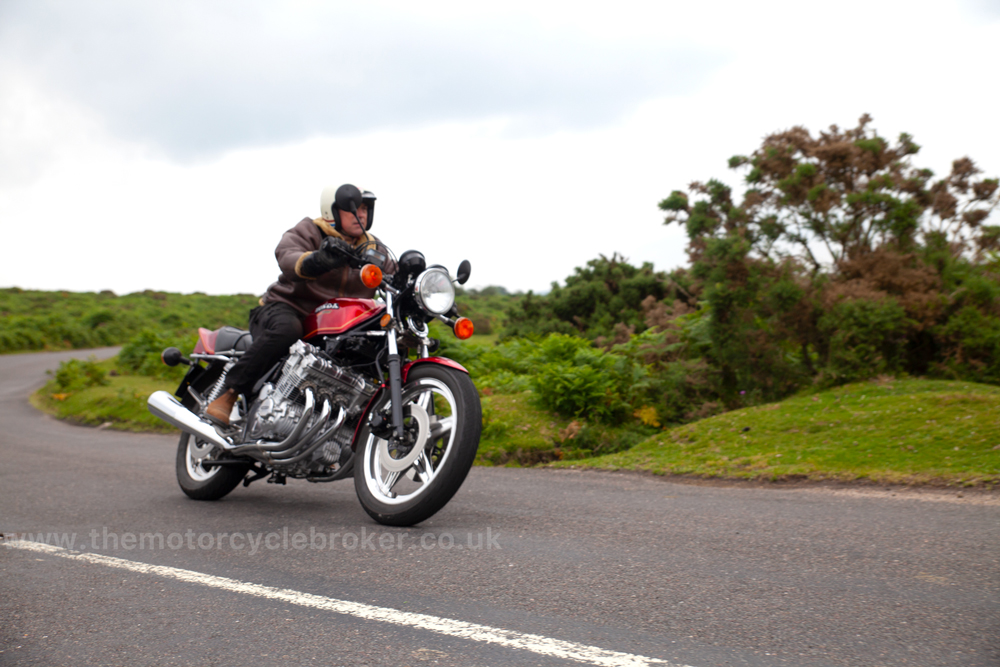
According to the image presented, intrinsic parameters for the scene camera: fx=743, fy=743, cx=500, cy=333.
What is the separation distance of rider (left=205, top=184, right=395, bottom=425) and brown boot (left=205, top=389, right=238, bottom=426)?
185 millimetres

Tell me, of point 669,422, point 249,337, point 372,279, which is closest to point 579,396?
point 669,422

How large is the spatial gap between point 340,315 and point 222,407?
1.40m

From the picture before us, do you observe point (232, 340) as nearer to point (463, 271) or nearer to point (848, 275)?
point (463, 271)

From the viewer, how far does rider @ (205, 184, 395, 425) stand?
5189 millimetres

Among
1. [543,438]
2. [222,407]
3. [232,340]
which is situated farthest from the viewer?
[543,438]

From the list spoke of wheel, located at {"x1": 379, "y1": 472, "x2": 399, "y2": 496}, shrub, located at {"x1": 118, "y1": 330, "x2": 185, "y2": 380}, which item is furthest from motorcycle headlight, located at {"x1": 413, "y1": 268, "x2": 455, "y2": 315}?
shrub, located at {"x1": 118, "y1": 330, "x2": 185, "y2": 380}

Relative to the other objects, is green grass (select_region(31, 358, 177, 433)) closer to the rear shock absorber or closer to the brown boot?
the rear shock absorber

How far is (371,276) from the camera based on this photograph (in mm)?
4363

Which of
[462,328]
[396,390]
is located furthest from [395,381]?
[462,328]

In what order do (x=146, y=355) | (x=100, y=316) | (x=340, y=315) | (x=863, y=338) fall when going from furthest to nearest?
(x=100, y=316)
(x=146, y=355)
(x=863, y=338)
(x=340, y=315)

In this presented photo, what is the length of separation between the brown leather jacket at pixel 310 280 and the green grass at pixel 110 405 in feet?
27.0

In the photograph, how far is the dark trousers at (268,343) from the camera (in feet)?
17.1

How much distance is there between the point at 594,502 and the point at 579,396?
3.70m

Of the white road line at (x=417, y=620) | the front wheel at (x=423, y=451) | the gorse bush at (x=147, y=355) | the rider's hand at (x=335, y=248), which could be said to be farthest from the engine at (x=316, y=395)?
the gorse bush at (x=147, y=355)
